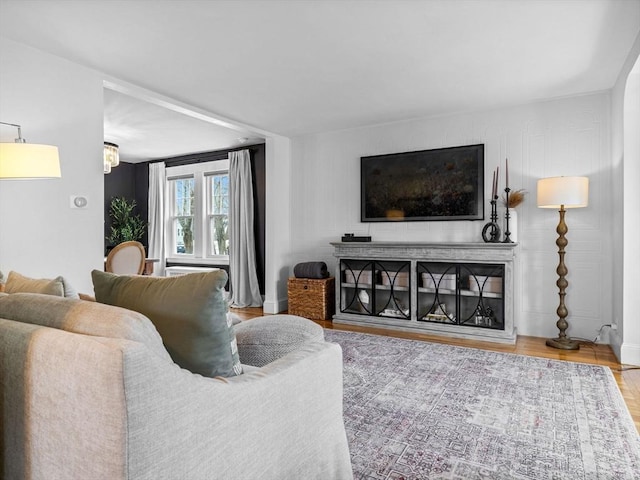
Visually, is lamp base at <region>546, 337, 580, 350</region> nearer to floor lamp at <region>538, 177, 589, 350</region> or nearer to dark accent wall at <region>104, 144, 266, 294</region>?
floor lamp at <region>538, 177, 589, 350</region>

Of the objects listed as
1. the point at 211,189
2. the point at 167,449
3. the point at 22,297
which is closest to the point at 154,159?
the point at 211,189

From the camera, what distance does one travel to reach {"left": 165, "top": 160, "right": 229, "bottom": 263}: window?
6.98m

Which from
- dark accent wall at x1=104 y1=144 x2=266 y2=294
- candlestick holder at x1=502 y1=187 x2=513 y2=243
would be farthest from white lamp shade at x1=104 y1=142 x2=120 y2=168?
candlestick holder at x1=502 y1=187 x2=513 y2=243

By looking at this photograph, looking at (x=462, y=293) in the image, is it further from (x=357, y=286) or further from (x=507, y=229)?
(x=357, y=286)

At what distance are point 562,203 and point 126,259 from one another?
414cm

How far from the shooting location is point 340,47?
306 cm

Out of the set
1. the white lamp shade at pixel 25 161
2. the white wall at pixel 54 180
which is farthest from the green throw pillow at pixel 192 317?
the white wall at pixel 54 180

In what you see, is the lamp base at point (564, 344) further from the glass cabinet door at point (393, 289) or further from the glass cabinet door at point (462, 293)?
the glass cabinet door at point (393, 289)

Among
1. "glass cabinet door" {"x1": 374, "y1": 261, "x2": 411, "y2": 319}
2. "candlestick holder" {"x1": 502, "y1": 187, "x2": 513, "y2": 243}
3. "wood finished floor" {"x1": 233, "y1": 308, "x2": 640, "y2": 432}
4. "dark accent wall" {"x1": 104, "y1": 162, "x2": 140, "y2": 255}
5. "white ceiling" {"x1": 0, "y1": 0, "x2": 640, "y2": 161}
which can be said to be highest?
"white ceiling" {"x1": 0, "y1": 0, "x2": 640, "y2": 161}

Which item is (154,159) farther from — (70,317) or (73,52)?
(70,317)

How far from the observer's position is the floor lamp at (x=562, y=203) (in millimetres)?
3752

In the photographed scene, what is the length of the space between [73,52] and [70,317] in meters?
2.80

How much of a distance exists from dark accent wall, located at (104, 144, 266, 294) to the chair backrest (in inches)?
87.4

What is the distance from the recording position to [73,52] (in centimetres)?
310
